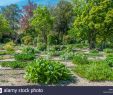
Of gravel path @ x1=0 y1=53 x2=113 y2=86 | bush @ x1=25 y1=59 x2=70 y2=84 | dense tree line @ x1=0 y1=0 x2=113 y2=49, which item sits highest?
dense tree line @ x1=0 y1=0 x2=113 y2=49

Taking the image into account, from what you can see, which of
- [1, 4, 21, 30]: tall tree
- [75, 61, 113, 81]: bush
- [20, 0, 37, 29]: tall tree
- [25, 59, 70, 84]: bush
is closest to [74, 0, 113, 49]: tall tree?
[20, 0, 37, 29]: tall tree

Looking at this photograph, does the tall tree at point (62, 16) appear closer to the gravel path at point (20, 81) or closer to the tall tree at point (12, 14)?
the tall tree at point (12, 14)

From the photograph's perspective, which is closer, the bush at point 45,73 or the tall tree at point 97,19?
the bush at point 45,73

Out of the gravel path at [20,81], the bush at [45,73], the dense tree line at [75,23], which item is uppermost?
the dense tree line at [75,23]

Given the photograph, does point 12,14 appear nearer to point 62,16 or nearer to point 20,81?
point 62,16

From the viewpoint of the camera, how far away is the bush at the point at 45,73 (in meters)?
13.7

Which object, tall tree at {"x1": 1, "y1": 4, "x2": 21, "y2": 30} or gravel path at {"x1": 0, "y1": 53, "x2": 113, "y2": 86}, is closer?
gravel path at {"x1": 0, "y1": 53, "x2": 113, "y2": 86}

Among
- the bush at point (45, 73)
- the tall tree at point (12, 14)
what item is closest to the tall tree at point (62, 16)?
the tall tree at point (12, 14)

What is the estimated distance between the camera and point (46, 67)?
14.0 meters

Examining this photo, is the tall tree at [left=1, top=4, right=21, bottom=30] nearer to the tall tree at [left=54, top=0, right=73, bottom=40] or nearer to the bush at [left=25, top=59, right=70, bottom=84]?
the tall tree at [left=54, top=0, right=73, bottom=40]

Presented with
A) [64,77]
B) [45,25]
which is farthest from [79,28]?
[64,77]

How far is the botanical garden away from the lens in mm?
14172

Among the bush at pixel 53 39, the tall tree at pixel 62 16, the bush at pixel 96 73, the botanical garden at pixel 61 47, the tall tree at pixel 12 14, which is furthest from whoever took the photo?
the tall tree at pixel 12 14

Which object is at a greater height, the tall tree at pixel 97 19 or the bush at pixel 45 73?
the tall tree at pixel 97 19
